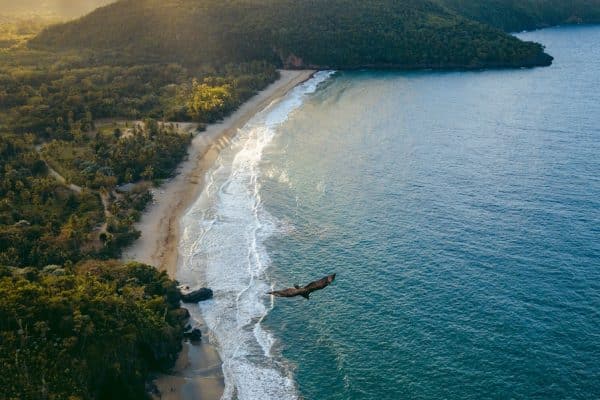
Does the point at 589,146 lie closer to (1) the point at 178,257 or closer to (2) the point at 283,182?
(2) the point at 283,182

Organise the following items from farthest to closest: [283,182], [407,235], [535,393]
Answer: [283,182] < [407,235] < [535,393]

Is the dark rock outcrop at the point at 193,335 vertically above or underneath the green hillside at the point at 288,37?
underneath

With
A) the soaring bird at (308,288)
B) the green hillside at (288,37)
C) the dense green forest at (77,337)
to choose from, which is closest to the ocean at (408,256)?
the dense green forest at (77,337)

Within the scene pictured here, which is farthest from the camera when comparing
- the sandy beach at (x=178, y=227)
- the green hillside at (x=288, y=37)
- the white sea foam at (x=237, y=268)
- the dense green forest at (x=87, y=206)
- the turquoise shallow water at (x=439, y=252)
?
the green hillside at (x=288, y=37)


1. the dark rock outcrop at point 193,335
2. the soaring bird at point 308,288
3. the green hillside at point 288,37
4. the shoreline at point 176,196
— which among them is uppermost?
the green hillside at point 288,37

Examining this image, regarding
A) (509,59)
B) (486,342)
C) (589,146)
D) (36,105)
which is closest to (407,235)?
(486,342)

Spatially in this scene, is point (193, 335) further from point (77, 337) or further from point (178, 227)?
point (178, 227)

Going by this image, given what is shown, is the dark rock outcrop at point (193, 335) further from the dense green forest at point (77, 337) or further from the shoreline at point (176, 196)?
the shoreline at point (176, 196)
